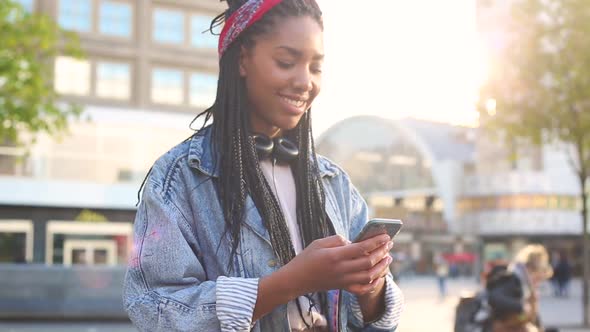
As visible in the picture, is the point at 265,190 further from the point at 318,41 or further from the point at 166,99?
the point at 166,99

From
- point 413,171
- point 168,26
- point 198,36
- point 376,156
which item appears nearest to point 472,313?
A: point 168,26

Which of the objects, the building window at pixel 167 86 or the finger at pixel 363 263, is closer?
the finger at pixel 363 263

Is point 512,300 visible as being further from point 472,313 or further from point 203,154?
Result: point 203,154

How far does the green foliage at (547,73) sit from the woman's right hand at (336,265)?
55.9 ft

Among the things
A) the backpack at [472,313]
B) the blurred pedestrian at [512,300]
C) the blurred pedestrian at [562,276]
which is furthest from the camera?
the blurred pedestrian at [562,276]

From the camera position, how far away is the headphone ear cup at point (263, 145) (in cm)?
210

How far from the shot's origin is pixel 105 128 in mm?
33219

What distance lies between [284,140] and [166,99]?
32691 millimetres

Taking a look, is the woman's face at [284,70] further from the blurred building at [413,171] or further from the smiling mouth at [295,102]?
the blurred building at [413,171]

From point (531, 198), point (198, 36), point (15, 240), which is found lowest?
point (15, 240)

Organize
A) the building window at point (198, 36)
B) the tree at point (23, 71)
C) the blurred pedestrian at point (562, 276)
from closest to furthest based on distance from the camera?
the tree at point (23, 71) → the blurred pedestrian at point (562, 276) → the building window at point (198, 36)

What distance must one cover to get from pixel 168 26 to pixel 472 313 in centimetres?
2955

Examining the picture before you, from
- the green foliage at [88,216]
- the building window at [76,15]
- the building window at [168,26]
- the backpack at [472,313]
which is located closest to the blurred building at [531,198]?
the building window at [168,26]

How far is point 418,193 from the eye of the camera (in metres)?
72.4
